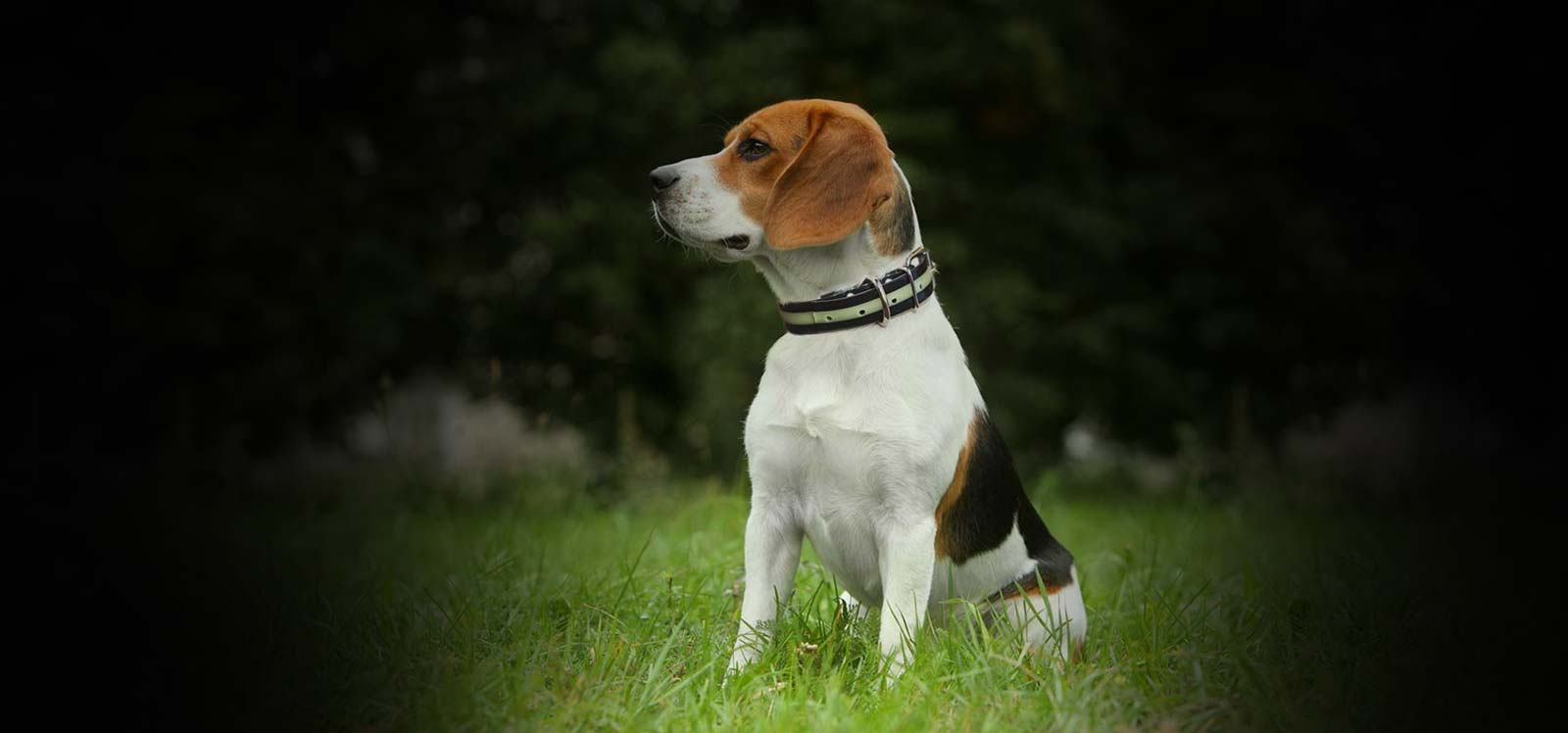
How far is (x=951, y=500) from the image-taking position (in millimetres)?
3305

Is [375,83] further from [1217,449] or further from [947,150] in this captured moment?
[1217,449]

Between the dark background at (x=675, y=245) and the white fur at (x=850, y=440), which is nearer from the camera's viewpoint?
the white fur at (x=850, y=440)

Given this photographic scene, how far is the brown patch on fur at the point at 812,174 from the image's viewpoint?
10.5 ft

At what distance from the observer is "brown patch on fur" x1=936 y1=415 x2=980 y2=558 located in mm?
3287

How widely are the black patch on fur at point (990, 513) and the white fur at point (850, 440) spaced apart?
6 cm

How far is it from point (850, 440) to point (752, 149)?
A: 86 centimetres

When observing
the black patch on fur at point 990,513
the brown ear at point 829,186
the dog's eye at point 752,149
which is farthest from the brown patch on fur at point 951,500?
the dog's eye at point 752,149

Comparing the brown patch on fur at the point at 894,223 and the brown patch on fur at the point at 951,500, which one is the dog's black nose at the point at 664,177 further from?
the brown patch on fur at the point at 951,500

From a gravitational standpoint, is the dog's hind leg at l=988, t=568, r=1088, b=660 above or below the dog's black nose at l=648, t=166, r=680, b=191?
below

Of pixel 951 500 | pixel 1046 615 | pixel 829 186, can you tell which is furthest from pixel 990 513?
pixel 829 186

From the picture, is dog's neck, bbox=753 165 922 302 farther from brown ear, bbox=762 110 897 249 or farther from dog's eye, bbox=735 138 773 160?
dog's eye, bbox=735 138 773 160

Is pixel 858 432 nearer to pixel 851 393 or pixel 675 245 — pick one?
pixel 851 393

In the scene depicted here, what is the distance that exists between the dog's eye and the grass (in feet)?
4.39

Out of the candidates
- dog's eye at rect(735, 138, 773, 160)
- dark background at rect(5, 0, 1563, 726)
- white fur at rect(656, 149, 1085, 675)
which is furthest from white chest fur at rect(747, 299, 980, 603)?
dark background at rect(5, 0, 1563, 726)
